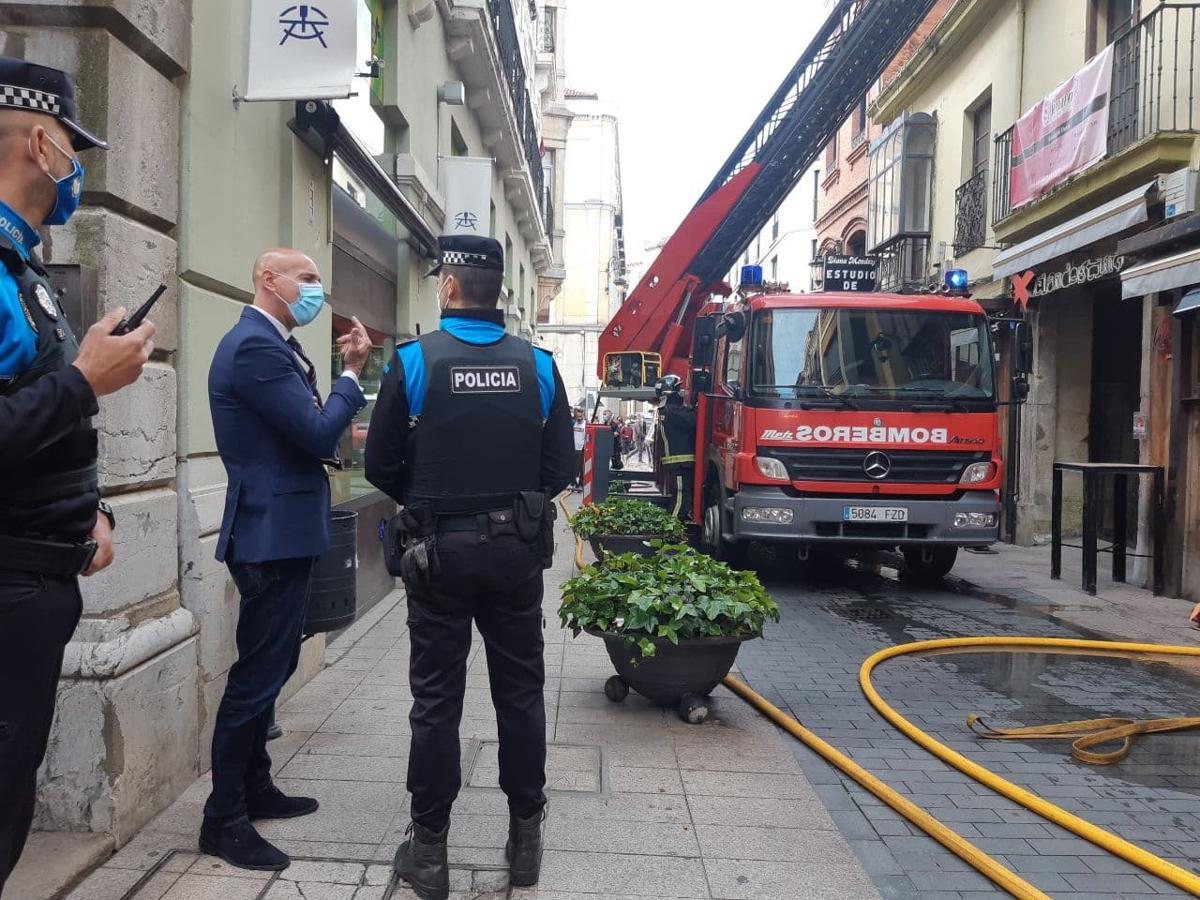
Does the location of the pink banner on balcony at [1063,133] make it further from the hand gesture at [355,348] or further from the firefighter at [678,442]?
the hand gesture at [355,348]

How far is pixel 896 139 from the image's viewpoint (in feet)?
61.6

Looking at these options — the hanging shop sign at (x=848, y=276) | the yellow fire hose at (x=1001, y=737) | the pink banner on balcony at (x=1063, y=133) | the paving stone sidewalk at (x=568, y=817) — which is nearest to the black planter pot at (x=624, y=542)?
the yellow fire hose at (x=1001, y=737)

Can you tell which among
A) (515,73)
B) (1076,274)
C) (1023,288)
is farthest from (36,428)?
(515,73)

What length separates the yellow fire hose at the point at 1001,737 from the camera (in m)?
3.38

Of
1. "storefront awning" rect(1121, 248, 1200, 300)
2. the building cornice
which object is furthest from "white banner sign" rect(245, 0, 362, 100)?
the building cornice

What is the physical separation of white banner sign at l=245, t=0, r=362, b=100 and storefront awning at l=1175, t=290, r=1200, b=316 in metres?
7.06

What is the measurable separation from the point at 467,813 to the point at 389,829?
12.3 inches

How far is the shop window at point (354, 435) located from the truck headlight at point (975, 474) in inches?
206

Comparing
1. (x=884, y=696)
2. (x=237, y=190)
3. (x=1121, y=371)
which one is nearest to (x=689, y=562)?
(x=884, y=696)

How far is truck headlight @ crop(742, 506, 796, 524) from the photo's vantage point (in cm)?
877

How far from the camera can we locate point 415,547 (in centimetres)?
308

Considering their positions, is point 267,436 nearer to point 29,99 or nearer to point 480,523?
point 480,523

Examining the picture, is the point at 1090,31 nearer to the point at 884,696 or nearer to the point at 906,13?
the point at 906,13

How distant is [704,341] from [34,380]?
28.3ft
